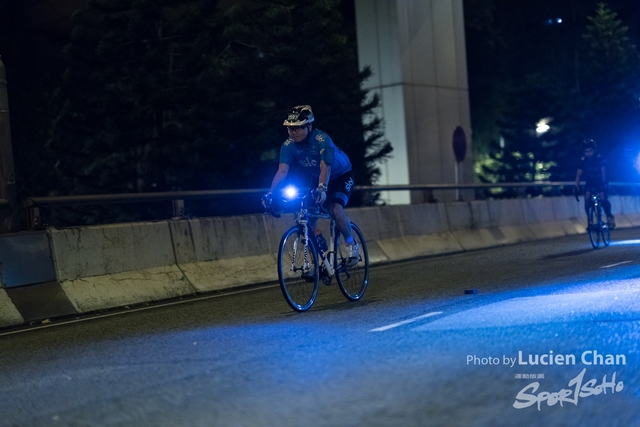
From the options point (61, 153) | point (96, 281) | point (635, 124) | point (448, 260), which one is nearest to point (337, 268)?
point (96, 281)

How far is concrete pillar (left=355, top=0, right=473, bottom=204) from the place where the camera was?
93.9ft

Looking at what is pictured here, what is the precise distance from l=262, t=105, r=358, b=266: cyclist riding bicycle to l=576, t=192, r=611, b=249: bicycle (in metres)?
8.92

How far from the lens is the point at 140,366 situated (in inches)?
290

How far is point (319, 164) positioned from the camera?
10.6 m

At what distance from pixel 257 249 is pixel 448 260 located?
3.71 meters

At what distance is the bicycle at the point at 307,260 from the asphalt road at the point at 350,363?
0.25 metres

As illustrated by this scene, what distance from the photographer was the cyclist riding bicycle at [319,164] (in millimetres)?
10258

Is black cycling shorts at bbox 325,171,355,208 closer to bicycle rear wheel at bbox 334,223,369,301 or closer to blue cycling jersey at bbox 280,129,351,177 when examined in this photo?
blue cycling jersey at bbox 280,129,351,177

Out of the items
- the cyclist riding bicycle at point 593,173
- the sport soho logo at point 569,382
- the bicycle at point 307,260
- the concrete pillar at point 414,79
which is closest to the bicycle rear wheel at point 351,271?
the bicycle at point 307,260

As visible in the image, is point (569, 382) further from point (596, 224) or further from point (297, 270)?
point (596, 224)

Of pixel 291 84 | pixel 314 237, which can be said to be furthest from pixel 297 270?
pixel 291 84

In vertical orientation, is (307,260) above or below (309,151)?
below

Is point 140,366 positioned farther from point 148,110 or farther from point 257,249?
point 148,110

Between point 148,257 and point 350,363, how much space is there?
6.85 m
